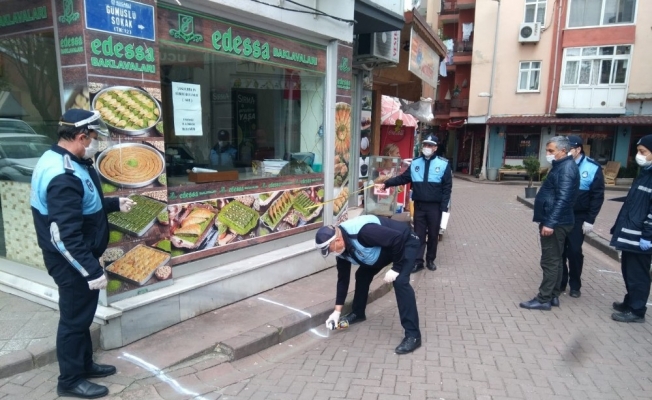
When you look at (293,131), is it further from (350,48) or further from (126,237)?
(126,237)

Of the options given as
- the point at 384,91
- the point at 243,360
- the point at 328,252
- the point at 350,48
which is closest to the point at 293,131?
the point at 350,48

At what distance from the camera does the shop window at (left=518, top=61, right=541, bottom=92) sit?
75.8 feet

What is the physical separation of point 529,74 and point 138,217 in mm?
24141

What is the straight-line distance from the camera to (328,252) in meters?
3.72

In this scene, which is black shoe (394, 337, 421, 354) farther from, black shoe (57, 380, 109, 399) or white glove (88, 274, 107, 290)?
white glove (88, 274, 107, 290)

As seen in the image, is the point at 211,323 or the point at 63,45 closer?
the point at 63,45

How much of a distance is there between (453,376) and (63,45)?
4122 mm

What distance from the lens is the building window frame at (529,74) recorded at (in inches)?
907

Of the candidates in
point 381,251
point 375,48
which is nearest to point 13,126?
point 381,251

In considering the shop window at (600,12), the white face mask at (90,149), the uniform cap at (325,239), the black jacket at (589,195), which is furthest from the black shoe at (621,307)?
the shop window at (600,12)

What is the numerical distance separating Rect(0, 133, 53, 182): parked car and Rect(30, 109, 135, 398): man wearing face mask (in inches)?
61.6

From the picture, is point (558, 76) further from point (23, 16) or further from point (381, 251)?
point (23, 16)

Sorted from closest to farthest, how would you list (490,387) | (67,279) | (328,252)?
(67,279) < (490,387) < (328,252)

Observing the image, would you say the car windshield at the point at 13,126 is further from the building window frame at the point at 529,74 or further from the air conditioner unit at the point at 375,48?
the building window frame at the point at 529,74
